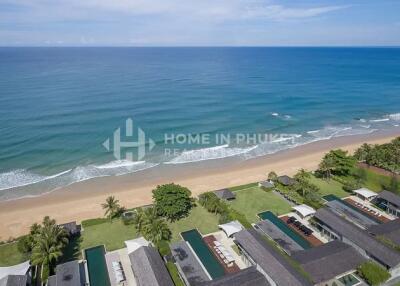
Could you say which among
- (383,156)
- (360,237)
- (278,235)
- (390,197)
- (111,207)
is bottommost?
(111,207)

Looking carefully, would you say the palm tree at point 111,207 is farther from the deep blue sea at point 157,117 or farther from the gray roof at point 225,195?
the deep blue sea at point 157,117

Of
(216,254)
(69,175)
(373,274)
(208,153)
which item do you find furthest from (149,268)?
(208,153)

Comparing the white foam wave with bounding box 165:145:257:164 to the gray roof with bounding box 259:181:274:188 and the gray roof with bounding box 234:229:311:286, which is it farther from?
the gray roof with bounding box 234:229:311:286

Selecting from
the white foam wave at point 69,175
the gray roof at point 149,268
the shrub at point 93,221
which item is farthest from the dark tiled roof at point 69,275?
the white foam wave at point 69,175

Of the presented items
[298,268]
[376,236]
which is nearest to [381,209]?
[376,236]

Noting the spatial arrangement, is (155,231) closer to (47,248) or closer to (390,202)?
(47,248)

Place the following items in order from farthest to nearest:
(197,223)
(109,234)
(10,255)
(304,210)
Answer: (304,210)
(197,223)
(109,234)
(10,255)
